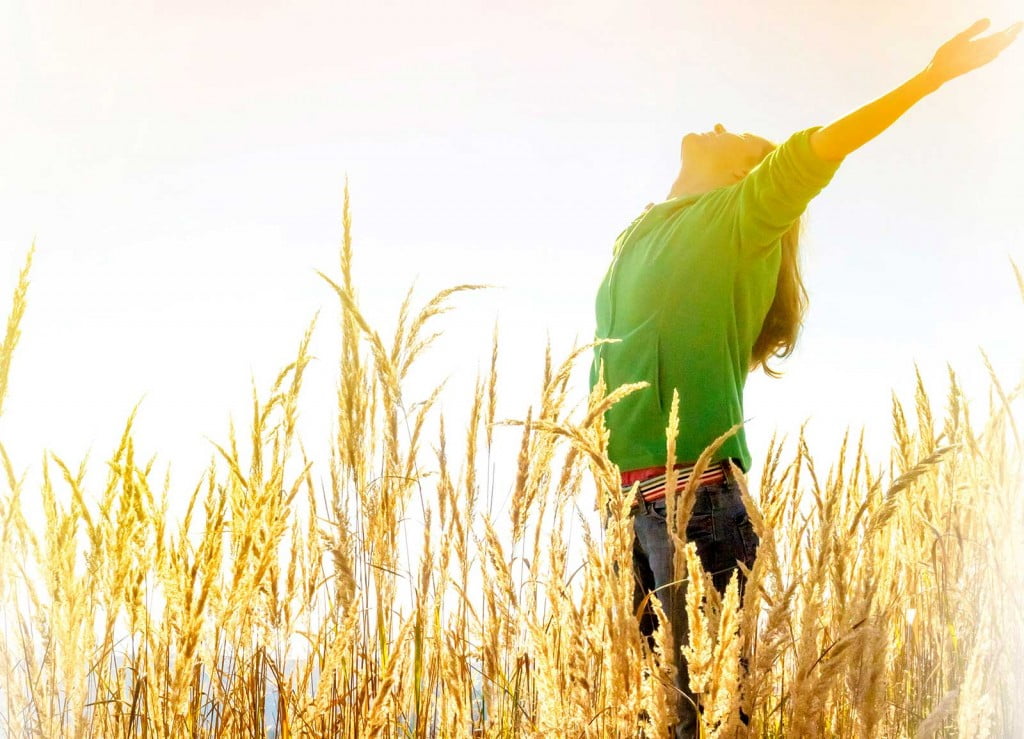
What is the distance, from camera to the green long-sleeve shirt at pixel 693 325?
177 cm

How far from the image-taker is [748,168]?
2111 millimetres

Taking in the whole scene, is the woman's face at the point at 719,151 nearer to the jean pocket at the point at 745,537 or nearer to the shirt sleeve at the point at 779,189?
the shirt sleeve at the point at 779,189

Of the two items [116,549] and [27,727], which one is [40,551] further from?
[27,727]

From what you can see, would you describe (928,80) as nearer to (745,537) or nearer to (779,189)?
(779,189)

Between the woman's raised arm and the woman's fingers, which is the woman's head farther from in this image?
the woman's fingers

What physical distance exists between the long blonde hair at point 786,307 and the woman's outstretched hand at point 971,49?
81 centimetres

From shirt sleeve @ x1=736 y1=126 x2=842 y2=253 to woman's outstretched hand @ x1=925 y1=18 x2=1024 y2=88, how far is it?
242 millimetres

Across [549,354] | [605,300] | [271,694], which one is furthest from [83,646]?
[605,300]

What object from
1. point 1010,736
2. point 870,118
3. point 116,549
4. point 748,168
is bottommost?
point 1010,736

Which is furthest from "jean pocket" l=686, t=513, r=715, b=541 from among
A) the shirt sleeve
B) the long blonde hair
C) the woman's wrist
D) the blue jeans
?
the woman's wrist

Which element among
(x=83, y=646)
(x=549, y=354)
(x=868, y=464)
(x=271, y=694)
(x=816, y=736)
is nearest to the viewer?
(x=816, y=736)

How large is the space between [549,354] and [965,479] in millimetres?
1058

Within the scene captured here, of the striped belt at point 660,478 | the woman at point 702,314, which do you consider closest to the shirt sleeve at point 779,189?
the woman at point 702,314

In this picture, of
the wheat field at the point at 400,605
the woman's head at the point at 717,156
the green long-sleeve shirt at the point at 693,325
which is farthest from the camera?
the woman's head at the point at 717,156
